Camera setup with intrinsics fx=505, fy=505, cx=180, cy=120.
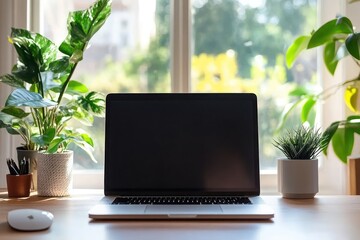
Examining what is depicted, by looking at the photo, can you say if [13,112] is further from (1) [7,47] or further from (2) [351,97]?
(2) [351,97]

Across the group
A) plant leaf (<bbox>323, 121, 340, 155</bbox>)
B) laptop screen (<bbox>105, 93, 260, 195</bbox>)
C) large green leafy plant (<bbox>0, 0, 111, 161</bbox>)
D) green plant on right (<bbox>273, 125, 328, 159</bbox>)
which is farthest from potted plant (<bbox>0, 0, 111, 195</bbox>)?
plant leaf (<bbox>323, 121, 340, 155</bbox>)

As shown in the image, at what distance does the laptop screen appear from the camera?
1.39 metres

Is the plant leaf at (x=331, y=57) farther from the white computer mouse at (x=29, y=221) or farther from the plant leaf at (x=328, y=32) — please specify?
the white computer mouse at (x=29, y=221)

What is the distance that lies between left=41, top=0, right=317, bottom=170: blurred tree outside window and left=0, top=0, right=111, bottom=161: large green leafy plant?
329 millimetres

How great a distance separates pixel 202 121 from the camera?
1.43 metres

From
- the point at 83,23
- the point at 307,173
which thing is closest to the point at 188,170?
the point at 307,173

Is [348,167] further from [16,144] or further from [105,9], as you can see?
[16,144]

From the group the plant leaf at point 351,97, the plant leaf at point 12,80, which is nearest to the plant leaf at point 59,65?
the plant leaf at point 12,80

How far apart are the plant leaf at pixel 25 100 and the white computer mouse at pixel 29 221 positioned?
317 millimetres

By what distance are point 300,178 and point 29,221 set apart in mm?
755

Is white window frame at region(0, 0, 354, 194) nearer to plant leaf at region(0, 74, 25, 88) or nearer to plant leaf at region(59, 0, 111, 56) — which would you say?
plant leaf at region(0, 74, 25, 88)

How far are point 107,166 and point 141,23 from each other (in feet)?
2.17

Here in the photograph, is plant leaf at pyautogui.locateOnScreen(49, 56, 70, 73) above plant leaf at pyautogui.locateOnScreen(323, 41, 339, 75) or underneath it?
underneath

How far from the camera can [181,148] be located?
4.64 ft
